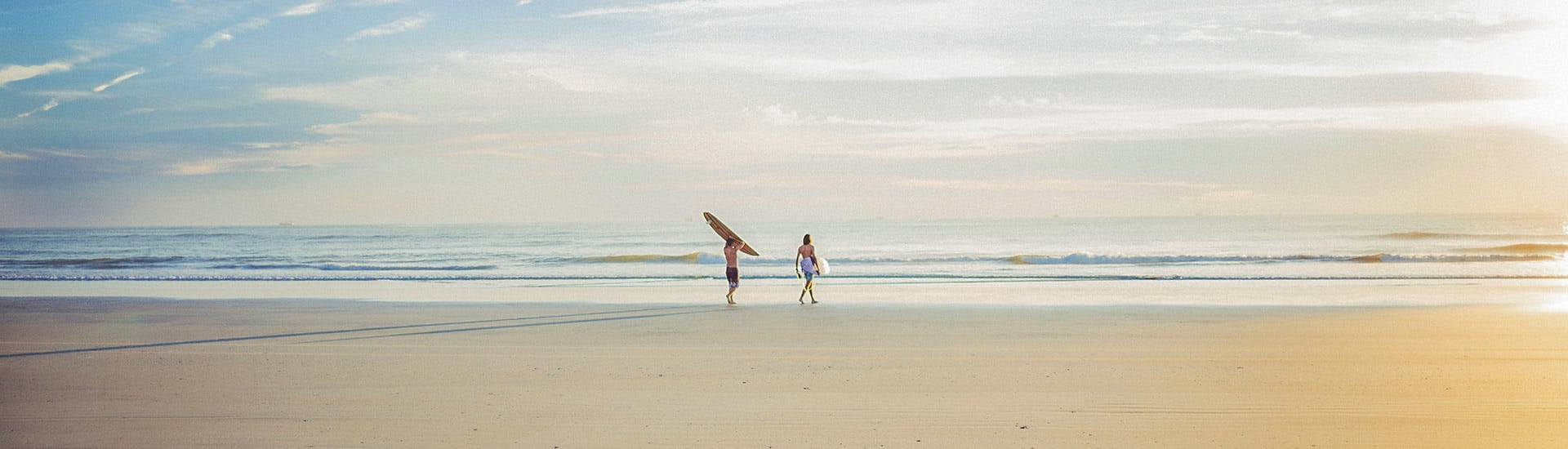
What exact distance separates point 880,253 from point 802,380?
47731 mm

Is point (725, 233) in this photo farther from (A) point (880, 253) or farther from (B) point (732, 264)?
(A) point (880, 253)

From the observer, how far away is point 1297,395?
329 inches

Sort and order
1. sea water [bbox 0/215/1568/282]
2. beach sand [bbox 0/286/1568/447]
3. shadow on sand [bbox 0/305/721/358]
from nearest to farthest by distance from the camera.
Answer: beach sand [bbox 0/286/1568/447]
shadow on sand [bbox 0/305/721/358]
sea water [bbox 0/215/1568/282]

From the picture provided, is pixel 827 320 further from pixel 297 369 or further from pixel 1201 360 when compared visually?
pixel 297 369

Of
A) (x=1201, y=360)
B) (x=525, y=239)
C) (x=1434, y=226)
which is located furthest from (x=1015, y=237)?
(x=1201, y=360)

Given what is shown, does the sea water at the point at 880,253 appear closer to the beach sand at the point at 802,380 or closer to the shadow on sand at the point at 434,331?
the shadow on sand at the point at 434,331

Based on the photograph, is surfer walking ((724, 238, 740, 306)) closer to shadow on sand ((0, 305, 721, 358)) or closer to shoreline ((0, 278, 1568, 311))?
shadow on sand ((0, 305, 721, 358))

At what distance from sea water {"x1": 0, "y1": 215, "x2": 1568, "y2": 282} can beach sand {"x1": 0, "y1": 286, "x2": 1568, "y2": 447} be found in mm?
13943

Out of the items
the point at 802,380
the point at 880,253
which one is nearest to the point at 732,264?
the point at 802,380

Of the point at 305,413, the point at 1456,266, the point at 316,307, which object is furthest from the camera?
the point at 1456,266

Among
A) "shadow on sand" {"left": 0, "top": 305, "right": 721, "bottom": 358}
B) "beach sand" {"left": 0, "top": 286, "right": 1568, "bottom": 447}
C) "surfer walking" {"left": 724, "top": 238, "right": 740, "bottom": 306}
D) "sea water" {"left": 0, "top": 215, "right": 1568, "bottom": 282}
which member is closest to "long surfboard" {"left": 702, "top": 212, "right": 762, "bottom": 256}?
"surfer walking" {"left": 724, "top": 238, "right": 740, "bottom": 306}

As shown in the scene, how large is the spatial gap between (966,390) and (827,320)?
255 inches

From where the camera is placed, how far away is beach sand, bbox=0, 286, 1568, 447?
7.14 meters

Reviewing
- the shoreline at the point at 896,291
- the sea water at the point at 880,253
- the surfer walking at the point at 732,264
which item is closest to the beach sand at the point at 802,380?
the surfer walking at the point at 732,264
